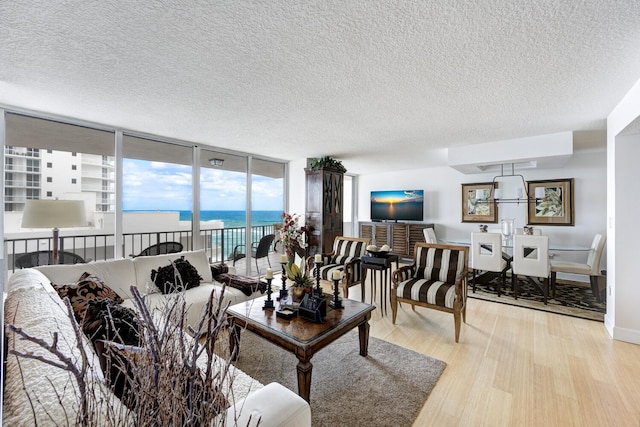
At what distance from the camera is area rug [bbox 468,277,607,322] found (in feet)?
11.5

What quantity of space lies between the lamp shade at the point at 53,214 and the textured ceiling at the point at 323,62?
0.98 metres

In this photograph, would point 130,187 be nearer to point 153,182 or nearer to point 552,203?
point 153,182

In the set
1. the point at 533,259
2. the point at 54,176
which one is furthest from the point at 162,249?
the point at 533,259

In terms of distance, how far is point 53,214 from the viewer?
2.67m

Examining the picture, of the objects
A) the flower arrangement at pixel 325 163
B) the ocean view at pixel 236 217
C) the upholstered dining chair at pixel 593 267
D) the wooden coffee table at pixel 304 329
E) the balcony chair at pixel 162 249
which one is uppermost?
the flower arrangement at pixel 325 163

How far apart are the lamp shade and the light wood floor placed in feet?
10.8

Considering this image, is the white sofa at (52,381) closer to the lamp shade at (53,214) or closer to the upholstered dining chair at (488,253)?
the lamp shade at (53,214)

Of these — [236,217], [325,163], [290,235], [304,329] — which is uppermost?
[325,163]

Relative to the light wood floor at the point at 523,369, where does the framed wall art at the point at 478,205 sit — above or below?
above

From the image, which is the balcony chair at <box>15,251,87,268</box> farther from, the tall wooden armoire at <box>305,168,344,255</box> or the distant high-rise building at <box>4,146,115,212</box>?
the tall wooden armoire at <box>305,168,344,255</box>

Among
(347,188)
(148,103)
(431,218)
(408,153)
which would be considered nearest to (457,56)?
(148,103)

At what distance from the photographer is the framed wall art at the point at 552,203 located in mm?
4977

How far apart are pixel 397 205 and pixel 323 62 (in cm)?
531

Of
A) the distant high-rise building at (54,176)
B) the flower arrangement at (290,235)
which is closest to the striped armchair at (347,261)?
the flower arrangement at (290,235)
